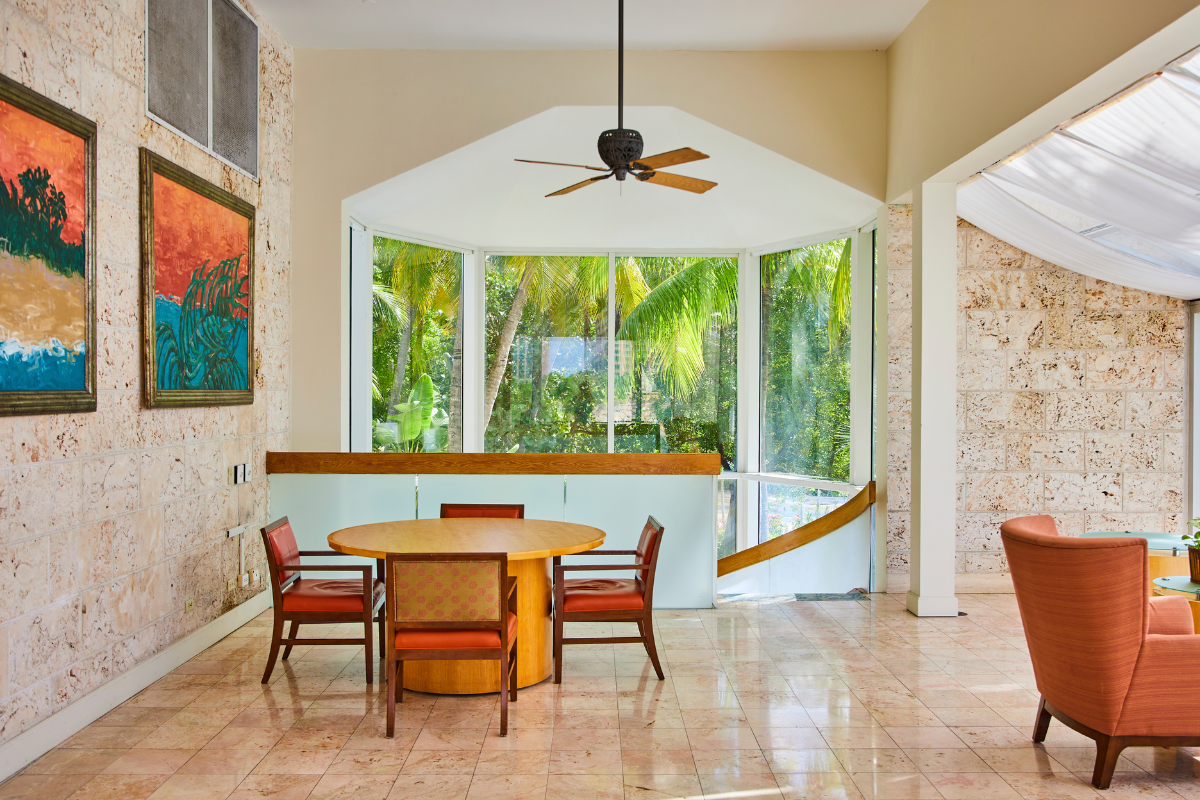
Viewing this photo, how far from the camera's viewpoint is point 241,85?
5.08 m

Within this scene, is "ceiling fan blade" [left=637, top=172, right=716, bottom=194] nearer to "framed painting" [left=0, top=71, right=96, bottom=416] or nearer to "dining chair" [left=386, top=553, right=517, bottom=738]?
"dining chair" [left=386, top=553, right=517, bottom=738]

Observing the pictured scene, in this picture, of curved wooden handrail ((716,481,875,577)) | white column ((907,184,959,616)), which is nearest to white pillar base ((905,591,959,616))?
white column ((907,184,959,616))

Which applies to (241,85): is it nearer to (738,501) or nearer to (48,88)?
(48,88)

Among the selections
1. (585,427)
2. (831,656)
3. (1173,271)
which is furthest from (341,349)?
(1173,271)

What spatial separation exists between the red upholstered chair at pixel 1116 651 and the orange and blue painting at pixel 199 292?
13.6 feet

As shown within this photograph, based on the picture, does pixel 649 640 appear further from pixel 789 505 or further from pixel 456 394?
pixel 456 394

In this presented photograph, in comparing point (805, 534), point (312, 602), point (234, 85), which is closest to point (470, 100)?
point (234, 85)

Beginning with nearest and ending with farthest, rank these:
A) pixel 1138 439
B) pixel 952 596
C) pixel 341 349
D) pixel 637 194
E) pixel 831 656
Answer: pixel 831 656 < pixel 952 596 < pixel 341 349 < pixel 1138 439 < pixel 637 194

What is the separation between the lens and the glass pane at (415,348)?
6828 mm

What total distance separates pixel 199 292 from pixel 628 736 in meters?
3.30

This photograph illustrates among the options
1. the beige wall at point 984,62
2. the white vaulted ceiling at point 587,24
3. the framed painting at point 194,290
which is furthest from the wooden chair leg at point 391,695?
the white vaulted ceiling at point 587,24

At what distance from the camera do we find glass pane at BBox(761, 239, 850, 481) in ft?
22.6

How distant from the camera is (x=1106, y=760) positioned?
9.71ft

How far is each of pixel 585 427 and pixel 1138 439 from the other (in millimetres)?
4728
